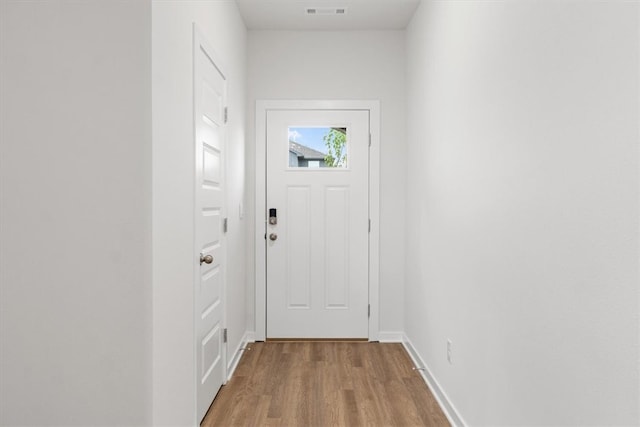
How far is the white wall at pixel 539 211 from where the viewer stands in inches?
42.7

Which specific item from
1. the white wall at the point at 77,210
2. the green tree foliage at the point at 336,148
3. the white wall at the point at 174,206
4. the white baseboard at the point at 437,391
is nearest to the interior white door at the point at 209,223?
the white wall at the point at 174,206

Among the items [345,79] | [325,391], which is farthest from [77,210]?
[345,79]

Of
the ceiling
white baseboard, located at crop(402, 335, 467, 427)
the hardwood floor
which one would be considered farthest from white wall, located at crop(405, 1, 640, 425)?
the ceiling

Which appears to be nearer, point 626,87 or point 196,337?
point 626,87

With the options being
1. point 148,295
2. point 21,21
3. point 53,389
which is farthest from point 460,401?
point 21,21

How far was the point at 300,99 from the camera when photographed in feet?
12.7

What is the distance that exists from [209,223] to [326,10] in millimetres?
1989

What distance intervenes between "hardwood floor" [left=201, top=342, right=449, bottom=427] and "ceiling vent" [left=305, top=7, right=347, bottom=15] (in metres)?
2.68

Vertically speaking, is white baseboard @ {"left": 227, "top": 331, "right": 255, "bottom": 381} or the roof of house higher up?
the roof of house

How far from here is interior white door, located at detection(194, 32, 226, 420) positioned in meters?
2.29

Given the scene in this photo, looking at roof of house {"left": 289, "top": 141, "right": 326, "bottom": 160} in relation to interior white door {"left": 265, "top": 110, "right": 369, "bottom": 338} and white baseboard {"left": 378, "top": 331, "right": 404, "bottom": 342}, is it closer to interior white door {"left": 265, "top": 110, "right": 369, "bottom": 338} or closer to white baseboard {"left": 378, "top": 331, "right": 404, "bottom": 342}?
interior white door {"left": 265, "top": 110, "right": 369, "bottom": 338}

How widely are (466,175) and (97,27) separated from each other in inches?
67.8

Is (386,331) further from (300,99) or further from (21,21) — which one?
(21,21)

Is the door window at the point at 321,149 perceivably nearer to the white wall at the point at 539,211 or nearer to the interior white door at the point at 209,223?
the interior white door at the point at 209,223
